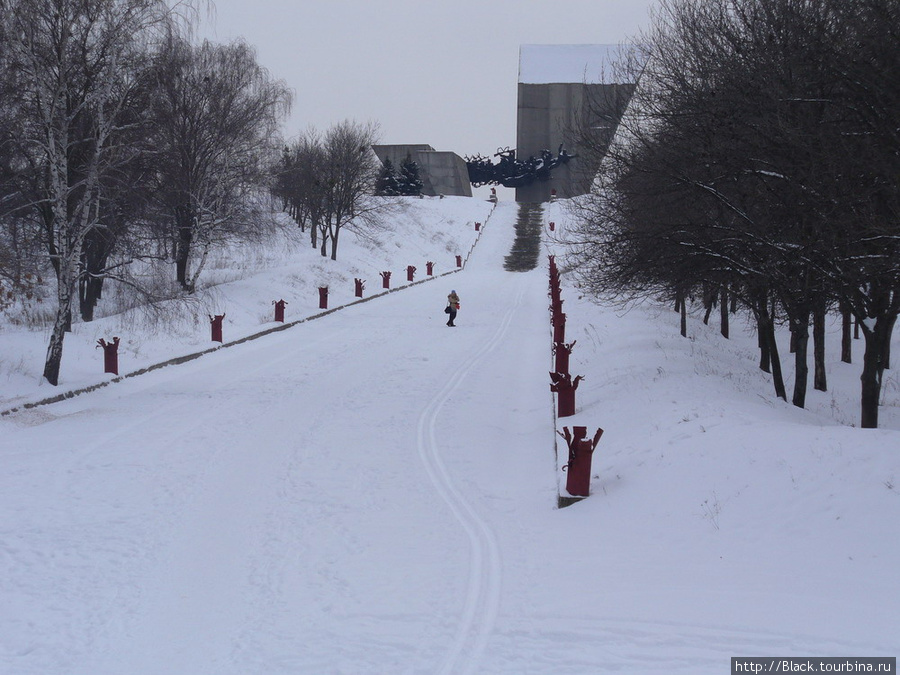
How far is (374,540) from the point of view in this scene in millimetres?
6414

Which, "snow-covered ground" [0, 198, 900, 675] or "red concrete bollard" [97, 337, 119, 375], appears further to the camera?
"red concrete bollard" [97, 337, 119, 375]

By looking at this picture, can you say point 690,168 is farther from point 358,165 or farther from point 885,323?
point 358,165

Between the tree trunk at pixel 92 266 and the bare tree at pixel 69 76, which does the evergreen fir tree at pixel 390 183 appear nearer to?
the tree trunk at pixel 92 266

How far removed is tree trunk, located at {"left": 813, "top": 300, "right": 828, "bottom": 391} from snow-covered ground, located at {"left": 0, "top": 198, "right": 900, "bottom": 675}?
1618 millimetres

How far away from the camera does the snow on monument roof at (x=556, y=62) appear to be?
77125mm

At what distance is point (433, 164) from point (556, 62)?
16771 millimetres

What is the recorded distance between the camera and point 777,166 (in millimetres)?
9414

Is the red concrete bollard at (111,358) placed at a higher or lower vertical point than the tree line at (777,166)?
lower

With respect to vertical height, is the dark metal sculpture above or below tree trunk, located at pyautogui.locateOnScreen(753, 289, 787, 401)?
above

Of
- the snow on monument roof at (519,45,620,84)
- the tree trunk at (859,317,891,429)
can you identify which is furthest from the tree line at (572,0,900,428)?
the snow on monument roof at (519,45,620,84)

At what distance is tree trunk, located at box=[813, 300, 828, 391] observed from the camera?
36.1 ft

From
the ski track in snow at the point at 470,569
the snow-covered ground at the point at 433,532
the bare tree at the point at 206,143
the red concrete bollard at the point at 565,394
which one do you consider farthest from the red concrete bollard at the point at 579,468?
the bare tree at the point at 206,143

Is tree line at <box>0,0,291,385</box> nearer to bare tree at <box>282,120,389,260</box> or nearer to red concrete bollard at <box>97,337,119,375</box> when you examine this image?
red concrete bollard at <box>97,337,119,375</box>

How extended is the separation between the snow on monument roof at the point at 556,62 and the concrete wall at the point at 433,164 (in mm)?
11575
